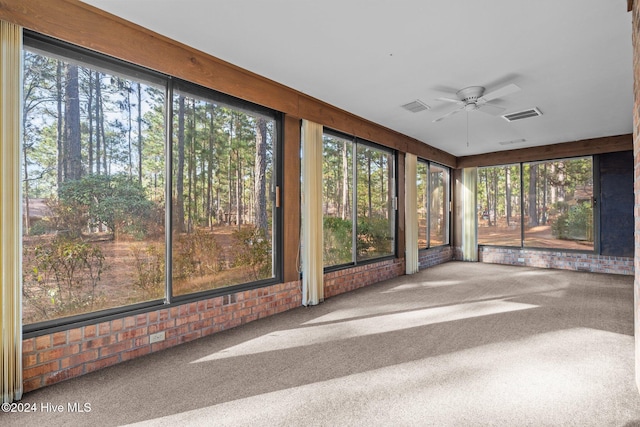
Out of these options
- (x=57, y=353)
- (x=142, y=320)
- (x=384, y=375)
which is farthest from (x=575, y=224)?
(x=57, y=353)

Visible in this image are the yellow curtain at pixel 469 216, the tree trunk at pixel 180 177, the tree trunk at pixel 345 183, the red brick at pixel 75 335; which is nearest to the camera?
the red brick at pixel 75 335

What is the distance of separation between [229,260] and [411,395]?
228 cm

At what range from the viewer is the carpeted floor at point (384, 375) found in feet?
6.24

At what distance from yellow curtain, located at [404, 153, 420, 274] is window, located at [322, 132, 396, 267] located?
32 centimetres

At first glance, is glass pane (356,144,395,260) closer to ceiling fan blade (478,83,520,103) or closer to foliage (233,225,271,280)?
foliage (233,225,271,280)

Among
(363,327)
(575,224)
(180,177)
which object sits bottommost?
(363,327)

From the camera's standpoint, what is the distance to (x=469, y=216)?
325 inches

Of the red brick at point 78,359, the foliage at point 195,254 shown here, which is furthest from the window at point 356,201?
the red brick at point 78,359

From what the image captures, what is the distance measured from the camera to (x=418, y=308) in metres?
4.11

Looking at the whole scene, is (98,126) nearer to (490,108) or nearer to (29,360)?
(29,360)

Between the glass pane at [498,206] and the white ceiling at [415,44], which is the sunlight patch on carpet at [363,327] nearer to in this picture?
the white ceiling at [415,44]

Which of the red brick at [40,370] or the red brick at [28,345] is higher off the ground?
the red brick at [28,345]

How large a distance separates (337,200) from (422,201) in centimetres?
335

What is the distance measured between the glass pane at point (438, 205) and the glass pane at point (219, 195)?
5.23m
